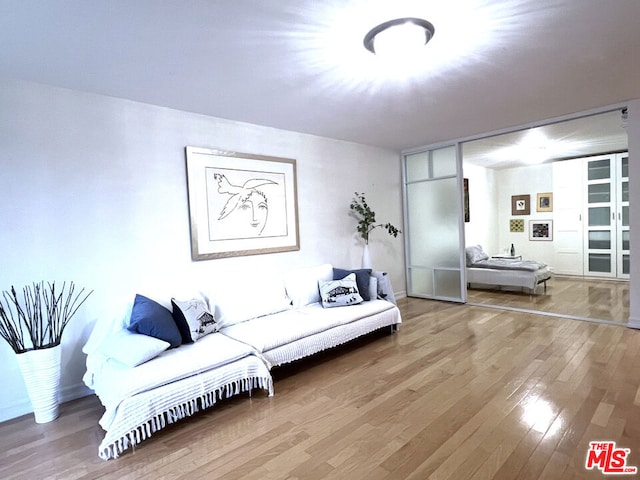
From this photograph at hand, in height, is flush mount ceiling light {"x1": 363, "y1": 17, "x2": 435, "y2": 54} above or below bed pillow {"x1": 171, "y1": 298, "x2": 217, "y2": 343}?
above

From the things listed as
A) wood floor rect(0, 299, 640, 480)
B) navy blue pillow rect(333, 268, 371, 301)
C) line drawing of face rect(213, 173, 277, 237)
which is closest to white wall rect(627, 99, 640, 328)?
wood floor rect(0, 299, 640, 480)

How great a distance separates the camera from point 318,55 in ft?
7.43

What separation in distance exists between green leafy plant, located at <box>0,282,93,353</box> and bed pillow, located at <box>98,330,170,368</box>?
39cm

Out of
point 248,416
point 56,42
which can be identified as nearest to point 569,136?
point 248,416

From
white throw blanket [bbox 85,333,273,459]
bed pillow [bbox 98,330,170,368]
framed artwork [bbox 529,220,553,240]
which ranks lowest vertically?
white throw blanket [bbox 85,333,273,459]

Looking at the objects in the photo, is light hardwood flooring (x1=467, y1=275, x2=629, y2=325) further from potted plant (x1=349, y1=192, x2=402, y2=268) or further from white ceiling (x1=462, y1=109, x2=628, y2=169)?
white ceiling (x1=462, y1=109, x2=628, y2=169)

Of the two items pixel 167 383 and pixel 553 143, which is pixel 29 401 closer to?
pixel 167 383

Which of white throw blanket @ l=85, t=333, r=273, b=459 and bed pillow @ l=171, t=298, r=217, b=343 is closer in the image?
white throw blanket @ l=85, t=333, r=273, b=459

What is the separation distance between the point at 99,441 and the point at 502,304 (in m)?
4.88

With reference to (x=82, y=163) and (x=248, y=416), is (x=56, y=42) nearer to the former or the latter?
(x=82, y=163)

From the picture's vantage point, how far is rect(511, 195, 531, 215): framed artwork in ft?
24.0

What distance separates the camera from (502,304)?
489cm

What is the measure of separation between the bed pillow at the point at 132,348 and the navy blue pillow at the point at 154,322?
6 centimetres

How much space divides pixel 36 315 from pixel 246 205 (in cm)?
194
